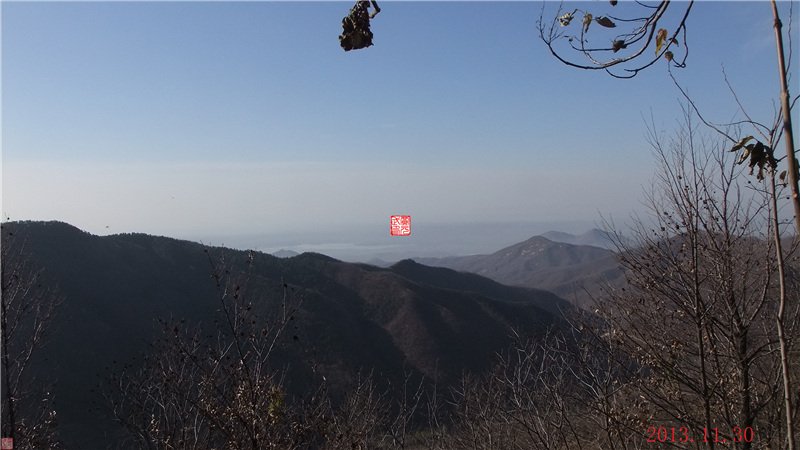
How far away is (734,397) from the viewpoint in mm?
5965

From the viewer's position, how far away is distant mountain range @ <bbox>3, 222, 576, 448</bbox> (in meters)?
24.8

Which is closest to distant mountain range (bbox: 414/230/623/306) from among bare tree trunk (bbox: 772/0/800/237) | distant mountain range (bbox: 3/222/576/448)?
distant mountain range (bbox: 3/222/576/448)

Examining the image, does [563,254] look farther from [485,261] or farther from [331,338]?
[331,338]

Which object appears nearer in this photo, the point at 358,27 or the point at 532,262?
the point at 358,27

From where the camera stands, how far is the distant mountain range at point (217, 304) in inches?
977

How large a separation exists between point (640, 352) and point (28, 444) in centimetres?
795

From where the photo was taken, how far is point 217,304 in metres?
34.0

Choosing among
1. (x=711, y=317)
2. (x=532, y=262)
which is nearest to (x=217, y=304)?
(x=711, y=317)

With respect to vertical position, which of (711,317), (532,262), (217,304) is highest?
(711,317)

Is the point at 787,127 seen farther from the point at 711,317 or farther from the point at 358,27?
the point at 711,317

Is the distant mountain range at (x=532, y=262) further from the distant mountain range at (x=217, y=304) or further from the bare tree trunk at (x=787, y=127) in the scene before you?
the bare tree trunk at (x=787, y=127)

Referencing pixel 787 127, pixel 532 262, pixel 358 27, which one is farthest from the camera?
pixel 532 262

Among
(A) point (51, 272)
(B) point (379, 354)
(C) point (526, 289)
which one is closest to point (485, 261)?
(C) point (526, 289)

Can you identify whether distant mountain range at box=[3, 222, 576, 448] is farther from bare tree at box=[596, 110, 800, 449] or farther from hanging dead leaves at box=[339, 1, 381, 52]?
hanging dead leaves at box=[339, 1, 381, 52]
